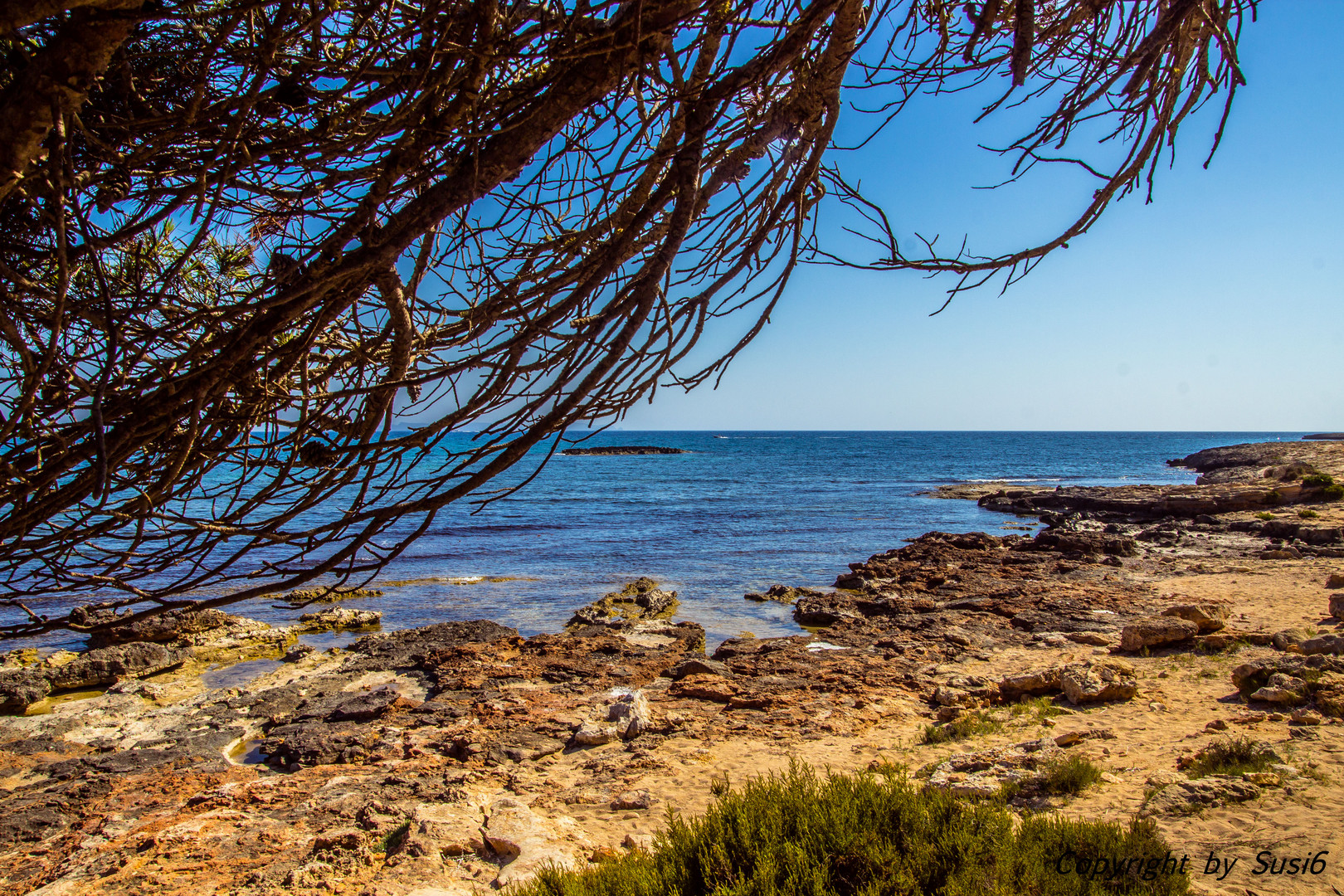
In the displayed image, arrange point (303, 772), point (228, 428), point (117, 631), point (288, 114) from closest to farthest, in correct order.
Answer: point (228, 428) → point (288, 114) → point (303, 772) → point (117, 631)

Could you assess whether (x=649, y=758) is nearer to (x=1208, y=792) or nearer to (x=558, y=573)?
(x=1208, y=792)

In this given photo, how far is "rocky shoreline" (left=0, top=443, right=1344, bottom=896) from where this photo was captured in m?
4.73

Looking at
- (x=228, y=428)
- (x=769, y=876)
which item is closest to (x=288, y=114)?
(x=228, y=428)

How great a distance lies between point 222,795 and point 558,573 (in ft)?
41.0

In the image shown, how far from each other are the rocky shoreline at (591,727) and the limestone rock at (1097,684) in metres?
0.03

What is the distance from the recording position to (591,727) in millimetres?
7086

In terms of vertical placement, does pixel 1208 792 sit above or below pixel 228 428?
below

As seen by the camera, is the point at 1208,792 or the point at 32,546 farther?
the point at 1208,792

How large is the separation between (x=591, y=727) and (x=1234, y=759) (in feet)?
17.2

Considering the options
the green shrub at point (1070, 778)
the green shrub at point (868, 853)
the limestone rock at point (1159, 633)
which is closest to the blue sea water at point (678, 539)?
the limestone rock at point (1159, 633)

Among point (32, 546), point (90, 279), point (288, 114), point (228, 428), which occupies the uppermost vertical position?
point (288, 114)

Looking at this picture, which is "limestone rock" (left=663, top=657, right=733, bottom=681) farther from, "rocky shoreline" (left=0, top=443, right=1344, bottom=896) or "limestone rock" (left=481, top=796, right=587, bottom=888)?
"limestone rock" (left=481, top=796, right=587, bottom=888)

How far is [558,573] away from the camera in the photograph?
18297 mm

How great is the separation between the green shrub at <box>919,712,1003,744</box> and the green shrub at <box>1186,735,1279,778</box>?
5.53ft
